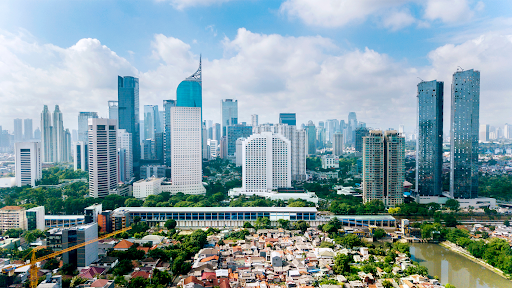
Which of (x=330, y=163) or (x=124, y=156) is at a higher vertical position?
(x=124, y=156)

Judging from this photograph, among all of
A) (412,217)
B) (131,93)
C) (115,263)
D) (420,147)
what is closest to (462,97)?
(420,147)

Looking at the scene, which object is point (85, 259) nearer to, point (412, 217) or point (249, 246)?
point (249, 246)

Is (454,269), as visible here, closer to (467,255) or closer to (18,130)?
(467,255)

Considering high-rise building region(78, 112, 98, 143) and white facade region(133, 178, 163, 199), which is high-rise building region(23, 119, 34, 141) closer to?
white facade region(133, 178, 163, 199)

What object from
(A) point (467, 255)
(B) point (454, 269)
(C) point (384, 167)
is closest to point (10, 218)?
(B) point (454, 269)

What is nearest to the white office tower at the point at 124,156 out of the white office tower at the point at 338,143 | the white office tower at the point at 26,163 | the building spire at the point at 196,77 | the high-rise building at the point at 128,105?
the high-rise building at the point at 128,105

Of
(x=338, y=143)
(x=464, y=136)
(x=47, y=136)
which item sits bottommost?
(x=338, y=143)
